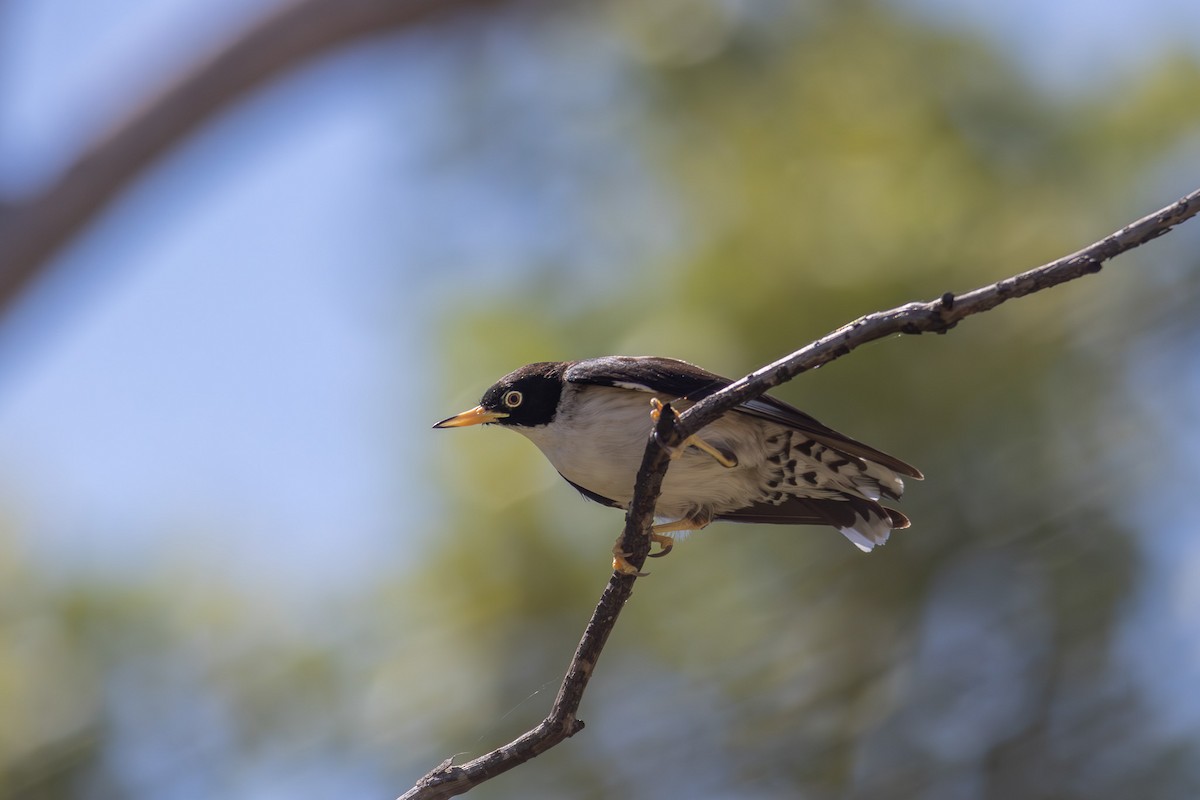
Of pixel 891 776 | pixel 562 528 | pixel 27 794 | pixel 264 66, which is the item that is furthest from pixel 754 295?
pixel 27 794

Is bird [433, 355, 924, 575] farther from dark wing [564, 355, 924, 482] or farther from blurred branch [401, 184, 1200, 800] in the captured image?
blurred branch [401, 184, 1200, 800]

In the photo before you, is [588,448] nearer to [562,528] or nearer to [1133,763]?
[562,528]

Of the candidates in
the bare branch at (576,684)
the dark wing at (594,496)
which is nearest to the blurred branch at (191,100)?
the dark wing at (594,496)

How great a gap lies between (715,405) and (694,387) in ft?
3.84

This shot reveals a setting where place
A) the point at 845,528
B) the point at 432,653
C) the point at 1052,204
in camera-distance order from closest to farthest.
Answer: the point at 845,528
the point at 432,653
the point at 1052,204

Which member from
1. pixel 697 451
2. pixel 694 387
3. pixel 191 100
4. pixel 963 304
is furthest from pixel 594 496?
pixel 191 100

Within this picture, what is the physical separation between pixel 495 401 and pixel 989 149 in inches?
190

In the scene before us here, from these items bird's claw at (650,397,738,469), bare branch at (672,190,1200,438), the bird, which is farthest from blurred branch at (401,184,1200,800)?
the bird

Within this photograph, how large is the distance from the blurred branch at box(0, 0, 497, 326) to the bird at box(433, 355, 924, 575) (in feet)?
15.3

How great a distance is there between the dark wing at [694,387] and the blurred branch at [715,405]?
80 centimetres

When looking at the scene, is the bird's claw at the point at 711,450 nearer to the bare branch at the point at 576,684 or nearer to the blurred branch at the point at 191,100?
the bare branch at the point at 576,684

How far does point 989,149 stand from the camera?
8016 mm

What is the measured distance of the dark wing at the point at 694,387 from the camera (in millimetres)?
3955

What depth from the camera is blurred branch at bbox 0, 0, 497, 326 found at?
7.99 metres
